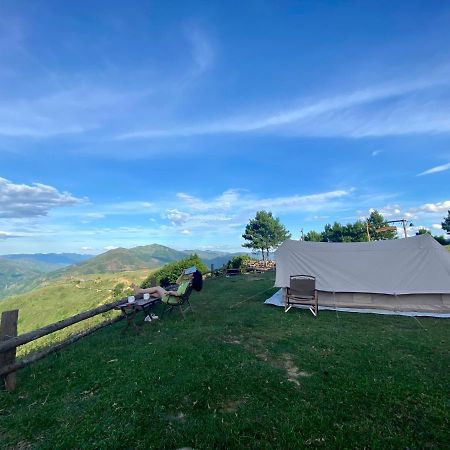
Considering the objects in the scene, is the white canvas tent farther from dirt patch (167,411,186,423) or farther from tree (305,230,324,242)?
tree (305,230,324,242)

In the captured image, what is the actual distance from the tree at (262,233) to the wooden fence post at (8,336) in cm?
5112

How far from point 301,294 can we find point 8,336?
9000mm

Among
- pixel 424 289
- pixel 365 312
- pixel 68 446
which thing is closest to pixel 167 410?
pixel 68 446

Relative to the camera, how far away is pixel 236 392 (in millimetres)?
4430

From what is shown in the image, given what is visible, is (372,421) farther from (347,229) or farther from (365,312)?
(347,229)

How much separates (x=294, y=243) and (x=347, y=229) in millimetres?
43591

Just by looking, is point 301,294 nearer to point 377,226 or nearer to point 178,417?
point 178,417

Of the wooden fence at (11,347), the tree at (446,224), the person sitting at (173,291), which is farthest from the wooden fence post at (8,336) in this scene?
the tree at (446,224)

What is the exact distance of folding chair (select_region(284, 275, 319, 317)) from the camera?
1051cm

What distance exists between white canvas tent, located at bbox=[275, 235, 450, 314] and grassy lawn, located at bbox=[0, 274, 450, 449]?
3.08 m

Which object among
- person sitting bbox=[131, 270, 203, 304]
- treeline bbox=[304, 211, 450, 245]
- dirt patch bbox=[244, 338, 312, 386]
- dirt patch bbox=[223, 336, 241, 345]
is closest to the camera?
dirt patch bbox=[244, 338, 312, 386]

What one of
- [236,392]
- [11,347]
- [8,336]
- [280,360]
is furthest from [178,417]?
[8,336]

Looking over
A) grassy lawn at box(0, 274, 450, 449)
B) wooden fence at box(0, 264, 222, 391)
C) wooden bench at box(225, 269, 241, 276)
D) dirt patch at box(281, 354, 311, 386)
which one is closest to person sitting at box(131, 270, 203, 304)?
grassy lawn at box(0, 274, 450, 449)

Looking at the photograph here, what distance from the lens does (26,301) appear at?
7988cm
